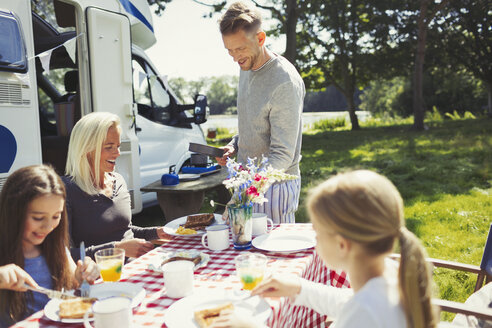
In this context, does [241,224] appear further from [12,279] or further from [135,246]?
[12,279]

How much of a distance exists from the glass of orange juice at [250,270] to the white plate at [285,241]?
1.31 ft

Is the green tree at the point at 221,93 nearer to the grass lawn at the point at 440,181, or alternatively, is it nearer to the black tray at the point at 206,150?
the grass lawn at the point at 440,181

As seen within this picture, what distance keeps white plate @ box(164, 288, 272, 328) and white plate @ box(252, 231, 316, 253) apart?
0.51 m

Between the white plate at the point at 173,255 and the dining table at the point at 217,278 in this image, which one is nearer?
the dining table at the point at 217,278

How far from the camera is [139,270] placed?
1.84 meters

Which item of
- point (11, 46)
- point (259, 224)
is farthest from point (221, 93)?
point (259, 224)

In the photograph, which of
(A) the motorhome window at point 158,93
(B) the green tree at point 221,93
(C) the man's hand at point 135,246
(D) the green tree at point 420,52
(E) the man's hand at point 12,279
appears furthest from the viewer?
(B) the green tree at point 221,93

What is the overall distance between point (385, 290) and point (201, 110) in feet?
16.6

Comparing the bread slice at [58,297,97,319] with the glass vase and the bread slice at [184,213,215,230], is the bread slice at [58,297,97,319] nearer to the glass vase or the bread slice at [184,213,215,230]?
the glass vase

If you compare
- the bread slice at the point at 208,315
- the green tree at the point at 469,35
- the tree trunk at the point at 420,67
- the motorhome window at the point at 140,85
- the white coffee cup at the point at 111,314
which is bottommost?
the bread slice at the point at 208,315

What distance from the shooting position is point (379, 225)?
3.56 feet

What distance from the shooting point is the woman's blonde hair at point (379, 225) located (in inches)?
41.4

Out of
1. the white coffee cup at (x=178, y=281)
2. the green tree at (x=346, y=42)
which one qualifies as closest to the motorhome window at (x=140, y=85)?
the white coffee cup at (x=178, y=281)

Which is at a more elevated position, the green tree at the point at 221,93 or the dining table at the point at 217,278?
the green tree at the point at 221,93
